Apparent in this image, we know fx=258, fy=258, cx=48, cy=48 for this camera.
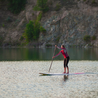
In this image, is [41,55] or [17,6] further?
→ [17,6]

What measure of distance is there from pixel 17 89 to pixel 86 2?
8487 centimetres

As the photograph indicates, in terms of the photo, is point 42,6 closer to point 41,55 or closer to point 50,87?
point 41,55

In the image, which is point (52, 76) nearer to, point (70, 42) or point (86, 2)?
point (70, 42)

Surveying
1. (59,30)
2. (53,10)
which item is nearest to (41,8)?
(53,10)

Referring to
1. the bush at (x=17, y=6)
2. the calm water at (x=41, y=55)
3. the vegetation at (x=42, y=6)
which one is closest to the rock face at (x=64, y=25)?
the vegetation at (x=42, y=6)

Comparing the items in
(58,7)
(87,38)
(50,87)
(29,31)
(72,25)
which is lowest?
(50,87)

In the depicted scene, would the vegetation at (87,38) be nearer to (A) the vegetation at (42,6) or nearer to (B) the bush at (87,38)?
(B) the bush at (87,38)

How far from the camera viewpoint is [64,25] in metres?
93.7

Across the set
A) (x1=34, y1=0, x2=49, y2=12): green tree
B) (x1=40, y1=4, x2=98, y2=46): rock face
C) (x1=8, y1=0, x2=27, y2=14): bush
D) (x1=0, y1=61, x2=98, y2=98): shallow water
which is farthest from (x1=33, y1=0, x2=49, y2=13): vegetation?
(x1=0, y1=61, x2=98, y2=98): shallow water

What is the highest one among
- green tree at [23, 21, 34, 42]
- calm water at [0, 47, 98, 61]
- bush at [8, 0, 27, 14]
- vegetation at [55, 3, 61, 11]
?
bush at [8, 0, 27, 14]

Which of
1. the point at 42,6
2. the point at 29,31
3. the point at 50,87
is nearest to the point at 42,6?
the point at 42,6

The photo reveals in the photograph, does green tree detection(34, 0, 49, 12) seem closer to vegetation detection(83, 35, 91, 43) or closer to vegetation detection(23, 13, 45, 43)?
vegetation detection(23, 13, 45, 43)

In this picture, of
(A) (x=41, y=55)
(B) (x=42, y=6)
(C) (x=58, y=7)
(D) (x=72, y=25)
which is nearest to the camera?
(A) (x=41, y=55)

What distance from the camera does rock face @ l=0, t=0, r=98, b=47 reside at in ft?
292
